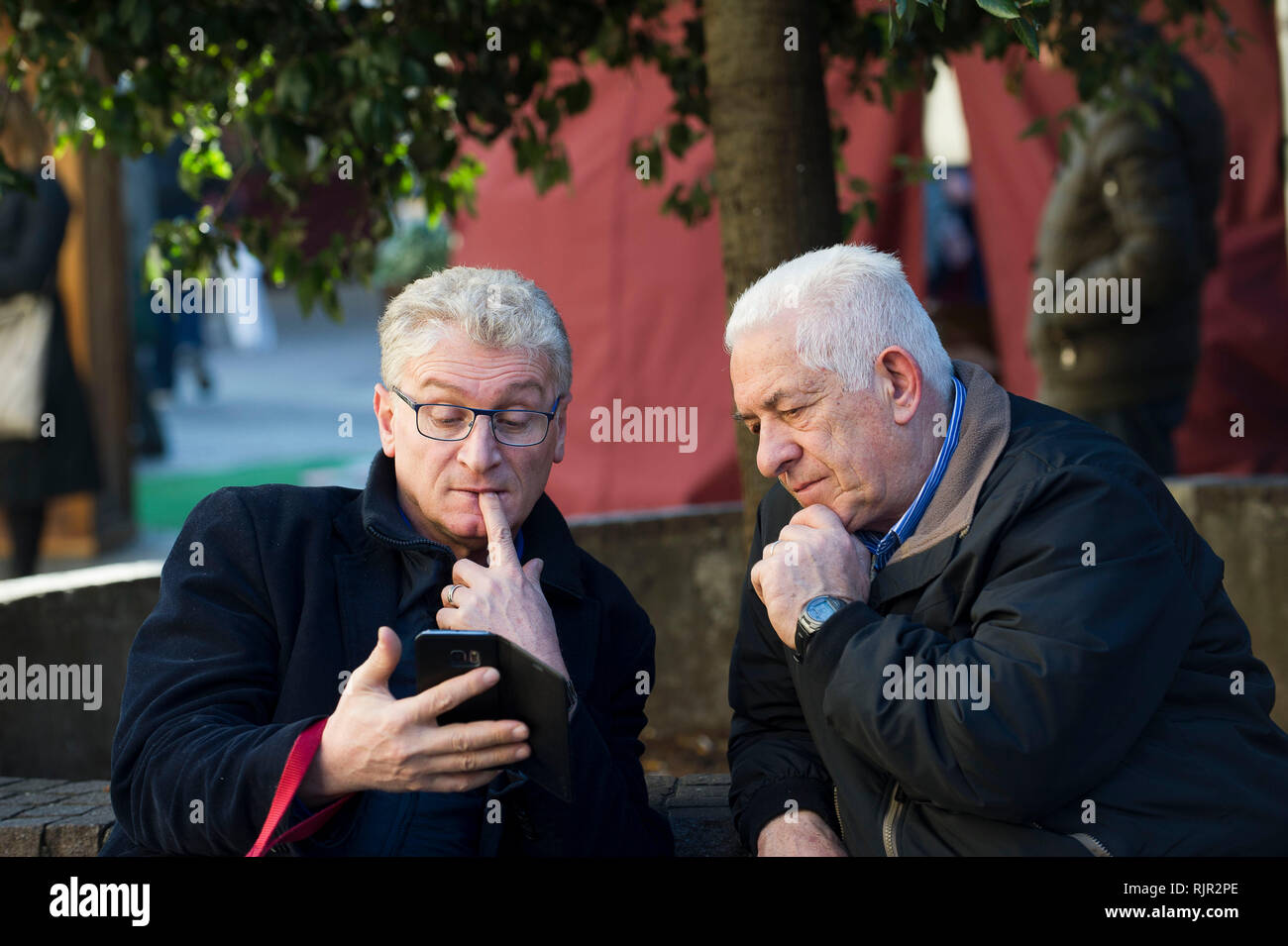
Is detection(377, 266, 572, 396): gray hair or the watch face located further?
detection(377, 266, 572, 396): gray hair

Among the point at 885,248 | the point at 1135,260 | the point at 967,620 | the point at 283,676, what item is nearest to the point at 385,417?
the point at 283,676

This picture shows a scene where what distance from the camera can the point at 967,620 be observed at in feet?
7.44

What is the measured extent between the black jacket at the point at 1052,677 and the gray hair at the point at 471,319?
0.77m

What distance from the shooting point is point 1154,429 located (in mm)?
5781

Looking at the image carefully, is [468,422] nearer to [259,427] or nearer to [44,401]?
[44,401]

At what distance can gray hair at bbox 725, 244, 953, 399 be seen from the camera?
236cm

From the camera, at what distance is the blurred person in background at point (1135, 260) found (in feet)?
18.3

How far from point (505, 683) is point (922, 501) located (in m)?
0.77

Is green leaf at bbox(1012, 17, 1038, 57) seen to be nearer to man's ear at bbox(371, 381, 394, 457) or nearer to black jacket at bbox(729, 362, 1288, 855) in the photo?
black jacket at bbox(729, 362, 1288, 855)

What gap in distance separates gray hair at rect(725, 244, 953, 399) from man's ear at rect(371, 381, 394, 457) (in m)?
0.69

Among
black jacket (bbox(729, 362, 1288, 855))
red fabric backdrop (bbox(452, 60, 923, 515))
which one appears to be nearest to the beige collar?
black jacket (bbox(729, 362, 1288, 855))

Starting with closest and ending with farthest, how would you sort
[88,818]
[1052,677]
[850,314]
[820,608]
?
[1052,677] → [820,608] → [850,314] → [88,818]

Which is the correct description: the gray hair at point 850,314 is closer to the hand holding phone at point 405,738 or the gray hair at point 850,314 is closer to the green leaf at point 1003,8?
the green leaf at point 1003,8

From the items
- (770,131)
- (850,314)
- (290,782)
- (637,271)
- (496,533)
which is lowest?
(290,782)
